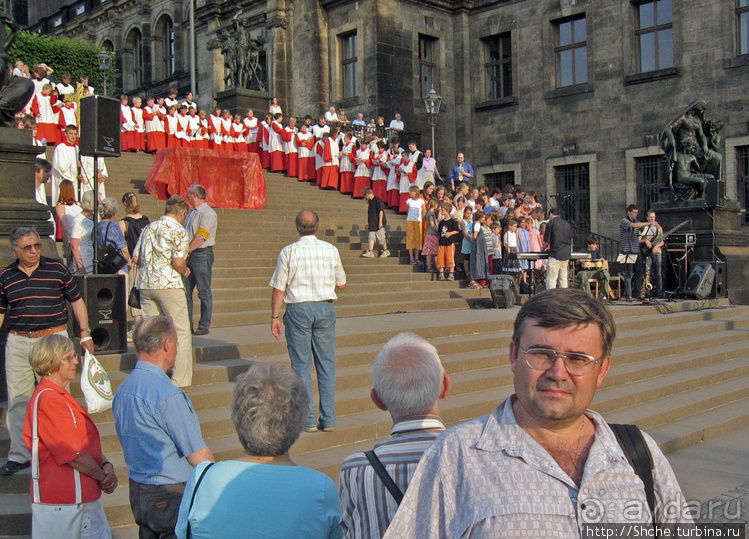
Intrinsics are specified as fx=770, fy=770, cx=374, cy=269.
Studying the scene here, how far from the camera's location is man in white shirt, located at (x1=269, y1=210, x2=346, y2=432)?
21.5 ft

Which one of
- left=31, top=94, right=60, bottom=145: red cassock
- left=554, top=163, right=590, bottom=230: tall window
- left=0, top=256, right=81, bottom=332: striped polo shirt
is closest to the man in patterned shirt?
left=0, top=256, right=81, bottom=332: striped polo shirt

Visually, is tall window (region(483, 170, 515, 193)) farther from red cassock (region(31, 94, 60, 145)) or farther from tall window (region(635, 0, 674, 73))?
red cassock (region(31, 94, 60, 145))

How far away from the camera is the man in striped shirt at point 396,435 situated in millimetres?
2586

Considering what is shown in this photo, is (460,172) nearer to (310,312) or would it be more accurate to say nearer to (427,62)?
(427,62)

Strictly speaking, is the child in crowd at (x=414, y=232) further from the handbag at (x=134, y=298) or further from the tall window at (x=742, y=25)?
the tall window at (x=742, y=25)

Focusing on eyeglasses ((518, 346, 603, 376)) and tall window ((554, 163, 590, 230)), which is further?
tall window ((554, 163, 590, 230))

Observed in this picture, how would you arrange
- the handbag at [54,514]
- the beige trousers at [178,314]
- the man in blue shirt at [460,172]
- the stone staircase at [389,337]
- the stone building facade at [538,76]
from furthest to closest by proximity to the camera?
the stone building facade at [538,76]
the man in blue shirt at [460,172]
the beige trousers at [178,314]
the stone staircase at [389,337]
the handbag at [54,514]

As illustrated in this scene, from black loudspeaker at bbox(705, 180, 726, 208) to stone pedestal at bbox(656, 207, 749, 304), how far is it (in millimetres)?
131

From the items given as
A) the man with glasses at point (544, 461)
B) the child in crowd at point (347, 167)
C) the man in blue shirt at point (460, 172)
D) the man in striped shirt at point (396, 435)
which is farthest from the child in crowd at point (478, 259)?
the man with glasses at point (544, 461)

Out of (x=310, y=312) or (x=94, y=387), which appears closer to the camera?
(x=94, y=387)

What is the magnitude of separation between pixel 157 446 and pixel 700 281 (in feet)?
46.2

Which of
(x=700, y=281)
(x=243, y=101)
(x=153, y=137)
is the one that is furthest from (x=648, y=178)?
(x=153, y=137)

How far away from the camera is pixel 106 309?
752cm

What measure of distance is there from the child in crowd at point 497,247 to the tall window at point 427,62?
14860 millimetres
